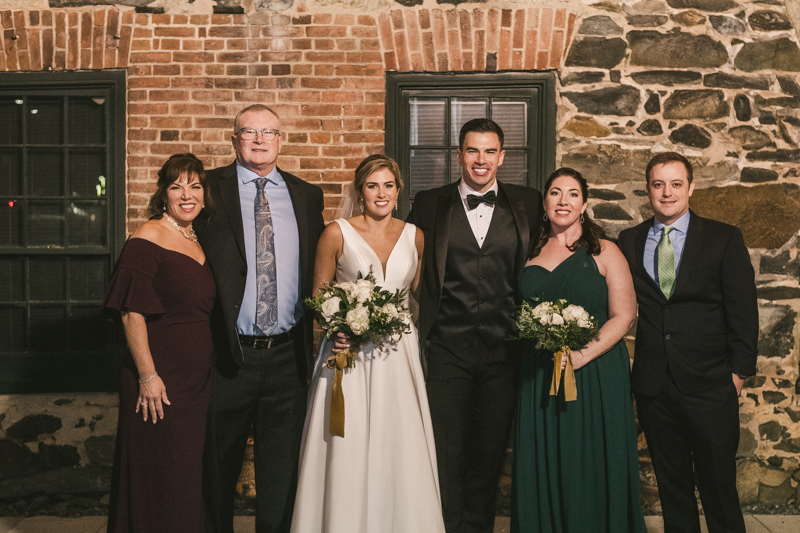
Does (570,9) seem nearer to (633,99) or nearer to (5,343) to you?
(633,99)

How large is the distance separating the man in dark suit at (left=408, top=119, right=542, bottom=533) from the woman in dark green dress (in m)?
0.14

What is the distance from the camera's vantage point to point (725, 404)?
324 cm

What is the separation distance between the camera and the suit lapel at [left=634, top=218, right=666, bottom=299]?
10.8 feet

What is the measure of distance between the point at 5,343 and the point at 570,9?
4.82m

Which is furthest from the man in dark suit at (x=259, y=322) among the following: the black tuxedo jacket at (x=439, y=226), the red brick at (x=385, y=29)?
the red brick at (x=385, y=29)

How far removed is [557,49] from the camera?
4.37m

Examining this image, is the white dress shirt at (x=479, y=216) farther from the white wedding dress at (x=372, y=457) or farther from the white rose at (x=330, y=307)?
the white rose at (x=330, y=307)

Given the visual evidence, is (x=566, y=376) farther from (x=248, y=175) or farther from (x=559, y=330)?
(x=248, y=175)

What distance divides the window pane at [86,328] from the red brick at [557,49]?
380 centimetres

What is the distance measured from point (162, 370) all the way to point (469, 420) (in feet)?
5.55

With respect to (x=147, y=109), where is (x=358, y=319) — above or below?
below

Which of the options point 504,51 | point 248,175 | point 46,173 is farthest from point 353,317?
point 46,173

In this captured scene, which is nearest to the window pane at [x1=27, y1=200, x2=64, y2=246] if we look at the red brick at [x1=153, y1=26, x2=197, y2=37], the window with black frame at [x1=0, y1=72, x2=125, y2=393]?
the window with black frame at [x1=0, y1=72, x2=125, y2=393]

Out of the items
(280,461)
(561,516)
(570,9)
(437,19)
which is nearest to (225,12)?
(437,19)
